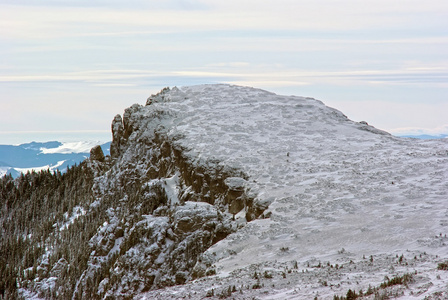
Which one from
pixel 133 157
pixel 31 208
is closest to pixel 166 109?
pixel 133 157

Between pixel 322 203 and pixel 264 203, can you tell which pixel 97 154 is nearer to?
pixel 264 203

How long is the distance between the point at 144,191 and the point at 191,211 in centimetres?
2507

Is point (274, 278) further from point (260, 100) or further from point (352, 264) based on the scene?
point (260, 100)

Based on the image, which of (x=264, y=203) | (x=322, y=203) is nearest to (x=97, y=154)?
(x=264, y=203)

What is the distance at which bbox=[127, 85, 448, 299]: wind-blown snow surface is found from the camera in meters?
23.1

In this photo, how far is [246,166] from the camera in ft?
167

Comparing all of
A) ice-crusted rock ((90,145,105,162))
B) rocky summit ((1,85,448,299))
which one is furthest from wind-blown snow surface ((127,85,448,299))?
ice-crusted rock ((90,145,105,162))

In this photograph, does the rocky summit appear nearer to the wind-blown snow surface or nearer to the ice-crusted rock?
the wind-blown snow surface

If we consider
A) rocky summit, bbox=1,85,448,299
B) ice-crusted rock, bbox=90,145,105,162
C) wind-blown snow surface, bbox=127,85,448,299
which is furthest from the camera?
ice-crusted rock, bbox=90,145,105,162

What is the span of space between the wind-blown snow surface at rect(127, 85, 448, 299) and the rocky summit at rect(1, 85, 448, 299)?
0.13 meters

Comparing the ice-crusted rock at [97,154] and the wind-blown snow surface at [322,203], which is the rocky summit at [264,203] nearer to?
the wind-blown snow surface at [322,203]

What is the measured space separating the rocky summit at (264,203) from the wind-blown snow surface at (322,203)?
0.13 meters

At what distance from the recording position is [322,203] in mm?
37938

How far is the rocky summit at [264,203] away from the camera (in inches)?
943
